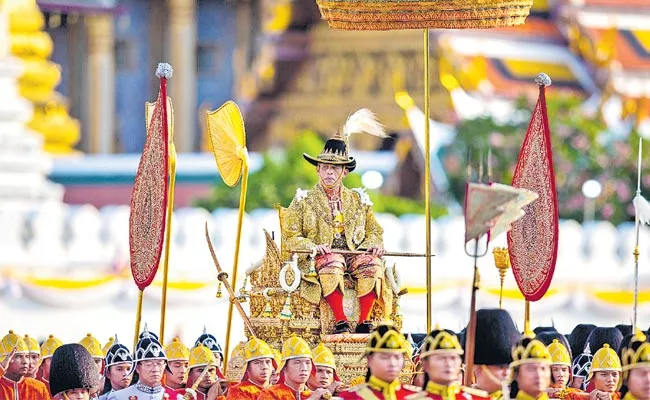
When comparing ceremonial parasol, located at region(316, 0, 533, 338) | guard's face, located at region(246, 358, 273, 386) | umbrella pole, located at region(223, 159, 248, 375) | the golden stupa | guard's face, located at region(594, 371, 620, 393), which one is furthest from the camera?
the golden stupa

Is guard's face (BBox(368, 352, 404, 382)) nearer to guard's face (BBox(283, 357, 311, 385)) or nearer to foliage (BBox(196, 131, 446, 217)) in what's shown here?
guard's face (BBox(283, 357, 311, 385))

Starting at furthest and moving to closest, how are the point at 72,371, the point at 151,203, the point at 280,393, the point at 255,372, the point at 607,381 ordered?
the point at 151,203, the point at 607,381, the point at 72,371, the point at 255,372, the point at 280,393

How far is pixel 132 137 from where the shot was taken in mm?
47469

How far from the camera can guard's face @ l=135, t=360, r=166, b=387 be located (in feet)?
62.0

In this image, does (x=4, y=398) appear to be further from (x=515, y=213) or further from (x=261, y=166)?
(x=261, y=166)

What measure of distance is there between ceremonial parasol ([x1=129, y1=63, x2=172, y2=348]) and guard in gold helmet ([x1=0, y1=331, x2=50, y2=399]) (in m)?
0.71

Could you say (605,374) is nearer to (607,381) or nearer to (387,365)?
(607,381)

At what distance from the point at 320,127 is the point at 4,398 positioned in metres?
20.5

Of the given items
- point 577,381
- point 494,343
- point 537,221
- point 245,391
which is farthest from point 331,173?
point 494,343

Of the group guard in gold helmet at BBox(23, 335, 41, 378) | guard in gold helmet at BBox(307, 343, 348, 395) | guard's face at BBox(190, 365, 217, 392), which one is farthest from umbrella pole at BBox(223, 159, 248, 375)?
guard in gold helmet at BBox(23, 335, 41, 378)

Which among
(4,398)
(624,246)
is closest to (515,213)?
(4,398)

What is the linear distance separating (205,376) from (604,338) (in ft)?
10.5

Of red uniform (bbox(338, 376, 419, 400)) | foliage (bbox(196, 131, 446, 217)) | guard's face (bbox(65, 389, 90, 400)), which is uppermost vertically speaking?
foliage (bbox(196, 131, 446, 217))

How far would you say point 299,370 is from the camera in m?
18.8
